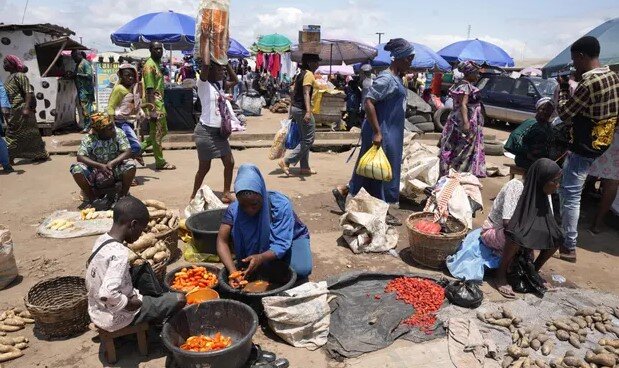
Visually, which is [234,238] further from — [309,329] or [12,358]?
[12,358]

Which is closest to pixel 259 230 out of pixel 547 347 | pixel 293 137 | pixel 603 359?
pixel 547 347

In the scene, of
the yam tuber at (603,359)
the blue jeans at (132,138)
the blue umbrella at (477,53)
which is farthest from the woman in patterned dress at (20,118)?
the blue umbrella at (477,53)

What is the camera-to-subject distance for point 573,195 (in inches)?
185

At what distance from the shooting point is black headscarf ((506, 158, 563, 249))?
3771 mm

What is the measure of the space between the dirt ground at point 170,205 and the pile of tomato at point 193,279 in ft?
1.55

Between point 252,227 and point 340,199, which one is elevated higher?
point 252,227

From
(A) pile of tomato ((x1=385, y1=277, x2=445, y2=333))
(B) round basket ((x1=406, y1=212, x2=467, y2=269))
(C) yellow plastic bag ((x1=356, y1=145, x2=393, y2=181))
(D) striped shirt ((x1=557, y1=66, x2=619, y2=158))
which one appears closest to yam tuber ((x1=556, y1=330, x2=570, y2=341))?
(A) pile of tomato ((x1=385, y1=277, x2=445, y2=333))

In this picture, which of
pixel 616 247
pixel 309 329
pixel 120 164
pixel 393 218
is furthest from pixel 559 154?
pixel 120 164

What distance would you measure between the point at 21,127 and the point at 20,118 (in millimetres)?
165

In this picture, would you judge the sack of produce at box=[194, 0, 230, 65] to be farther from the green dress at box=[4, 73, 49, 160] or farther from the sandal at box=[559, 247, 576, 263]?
the green dress at box=[4, 73, 49, 160]

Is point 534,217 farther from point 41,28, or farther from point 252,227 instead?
point 41,28

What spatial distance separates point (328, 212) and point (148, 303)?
3339mm

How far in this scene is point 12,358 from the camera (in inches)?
115

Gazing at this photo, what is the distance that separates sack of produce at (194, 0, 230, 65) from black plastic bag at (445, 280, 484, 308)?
3421mm
